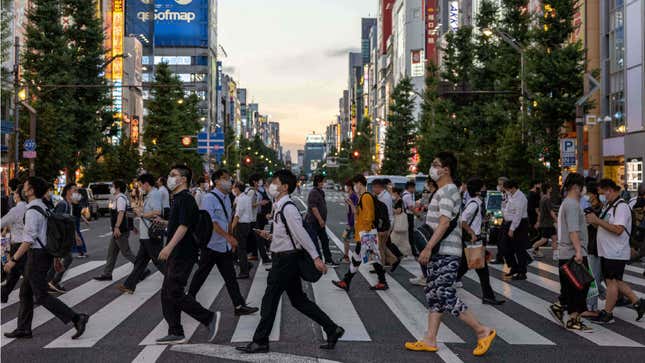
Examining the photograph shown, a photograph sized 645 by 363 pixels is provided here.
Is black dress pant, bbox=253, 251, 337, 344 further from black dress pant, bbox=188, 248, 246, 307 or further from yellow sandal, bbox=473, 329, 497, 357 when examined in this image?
black dress pant, bbox=188, 248, 246, 307

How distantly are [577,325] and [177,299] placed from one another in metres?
4.21

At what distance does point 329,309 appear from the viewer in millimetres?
9305

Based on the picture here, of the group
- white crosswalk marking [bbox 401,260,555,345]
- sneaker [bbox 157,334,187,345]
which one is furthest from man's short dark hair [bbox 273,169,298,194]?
white crosswalk marking [bbox 401,260,555,345]

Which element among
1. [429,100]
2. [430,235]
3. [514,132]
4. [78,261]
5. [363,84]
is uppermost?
[363,84]

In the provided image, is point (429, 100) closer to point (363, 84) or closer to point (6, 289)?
point (6, 289)

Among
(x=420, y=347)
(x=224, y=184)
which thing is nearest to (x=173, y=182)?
(x=224, y=184)

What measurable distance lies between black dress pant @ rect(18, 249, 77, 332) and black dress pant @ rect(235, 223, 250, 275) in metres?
5.54

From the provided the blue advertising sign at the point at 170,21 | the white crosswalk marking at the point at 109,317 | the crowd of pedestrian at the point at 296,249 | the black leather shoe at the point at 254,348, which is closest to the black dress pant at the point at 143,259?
the crowd of pedestrian at the point at 296,249

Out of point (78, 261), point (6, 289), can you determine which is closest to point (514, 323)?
point (6, 289)

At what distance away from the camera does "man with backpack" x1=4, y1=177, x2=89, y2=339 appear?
23.4ft

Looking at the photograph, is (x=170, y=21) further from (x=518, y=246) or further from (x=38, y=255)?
(x=38, y=255)

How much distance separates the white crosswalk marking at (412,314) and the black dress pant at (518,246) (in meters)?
2.06

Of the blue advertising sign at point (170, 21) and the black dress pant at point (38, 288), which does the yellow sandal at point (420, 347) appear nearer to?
the black dress pant at point (38, 288)

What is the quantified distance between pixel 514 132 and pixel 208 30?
93230mm
